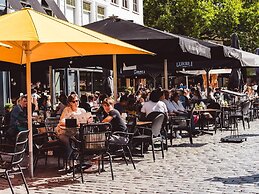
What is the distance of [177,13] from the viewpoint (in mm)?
45438

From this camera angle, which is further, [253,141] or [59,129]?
[253,141]

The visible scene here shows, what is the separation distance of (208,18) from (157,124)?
34.9 metres

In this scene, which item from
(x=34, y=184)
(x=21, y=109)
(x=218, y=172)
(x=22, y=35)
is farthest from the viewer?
(x=21, y=109)

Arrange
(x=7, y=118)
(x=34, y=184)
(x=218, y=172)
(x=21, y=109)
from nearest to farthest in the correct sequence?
(x=34, y=184), (x=218, y=172), (x=21, y=109), (x=7, y=118)

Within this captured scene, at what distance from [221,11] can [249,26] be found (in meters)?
3.51

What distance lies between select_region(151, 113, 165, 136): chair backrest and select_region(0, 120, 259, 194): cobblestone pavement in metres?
0.60

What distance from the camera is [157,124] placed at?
1094 cm

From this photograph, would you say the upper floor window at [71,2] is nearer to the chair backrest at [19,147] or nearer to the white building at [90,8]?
the white building at [90,8]

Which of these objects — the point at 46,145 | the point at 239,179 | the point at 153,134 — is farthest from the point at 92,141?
the point at 239,179

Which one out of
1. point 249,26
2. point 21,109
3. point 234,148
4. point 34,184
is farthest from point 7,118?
point 249,26

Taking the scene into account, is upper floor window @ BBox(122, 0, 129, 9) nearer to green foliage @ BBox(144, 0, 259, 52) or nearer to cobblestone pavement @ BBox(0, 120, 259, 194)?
green foliage @ BBox(144, 0, 259, 52)

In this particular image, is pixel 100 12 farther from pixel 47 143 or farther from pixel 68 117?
pixel 47 143

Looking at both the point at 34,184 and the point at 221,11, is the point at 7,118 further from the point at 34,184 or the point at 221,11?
the point at 221,11

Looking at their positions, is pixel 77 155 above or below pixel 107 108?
below
